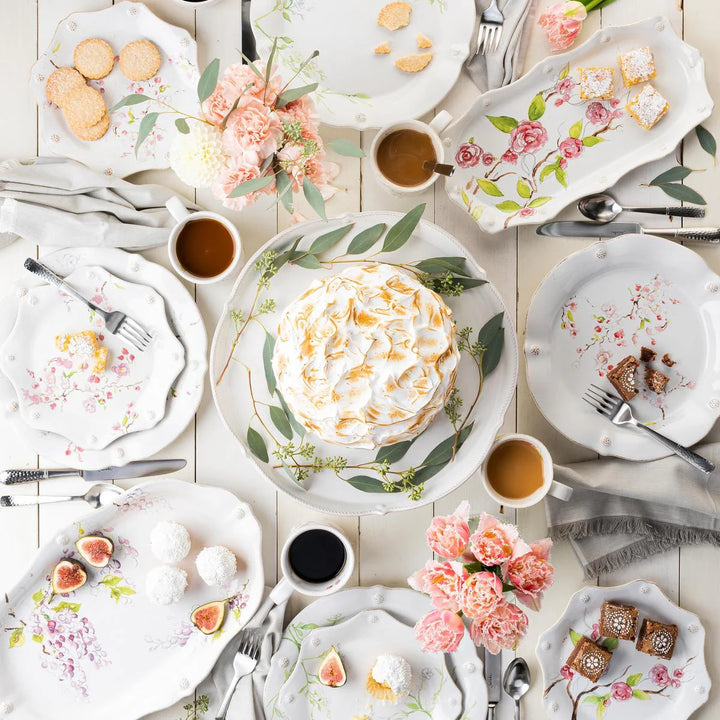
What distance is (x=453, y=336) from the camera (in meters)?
0.96

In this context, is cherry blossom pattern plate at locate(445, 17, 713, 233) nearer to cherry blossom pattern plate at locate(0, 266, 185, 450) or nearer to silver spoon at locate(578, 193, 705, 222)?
silver spoon at locate(578, 193, 705, 222)

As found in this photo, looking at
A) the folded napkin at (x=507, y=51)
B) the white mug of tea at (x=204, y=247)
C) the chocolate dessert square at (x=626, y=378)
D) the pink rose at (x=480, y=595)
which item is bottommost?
the pink rose at (x=480, y=595)

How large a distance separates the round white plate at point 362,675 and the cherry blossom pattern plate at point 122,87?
1021 millimetres

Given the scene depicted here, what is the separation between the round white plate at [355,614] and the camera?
4.45 ft

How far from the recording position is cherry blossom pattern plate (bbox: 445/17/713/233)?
4.44 feet

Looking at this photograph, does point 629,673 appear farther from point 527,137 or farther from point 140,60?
point 140,60

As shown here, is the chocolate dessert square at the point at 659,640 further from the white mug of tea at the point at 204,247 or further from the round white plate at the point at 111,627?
the white mug of tea at the point at 204,247

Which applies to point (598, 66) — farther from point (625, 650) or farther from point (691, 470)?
point (625, 650)

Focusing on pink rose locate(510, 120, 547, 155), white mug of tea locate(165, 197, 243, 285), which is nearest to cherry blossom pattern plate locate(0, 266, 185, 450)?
white mug of tea locate(165, 197, 243, 285)

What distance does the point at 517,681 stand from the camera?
53.9 inches

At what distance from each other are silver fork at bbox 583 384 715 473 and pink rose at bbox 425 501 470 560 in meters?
0.44

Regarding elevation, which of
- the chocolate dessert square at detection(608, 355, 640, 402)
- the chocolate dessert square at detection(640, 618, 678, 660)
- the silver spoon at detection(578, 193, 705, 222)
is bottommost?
the chocolate dessert square at detection(640, 618, 678, 660)

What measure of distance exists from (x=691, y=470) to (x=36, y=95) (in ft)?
4.99

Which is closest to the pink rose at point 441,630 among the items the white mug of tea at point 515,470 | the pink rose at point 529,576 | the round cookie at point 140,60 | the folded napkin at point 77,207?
the pink rose at point 529,576
